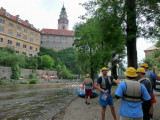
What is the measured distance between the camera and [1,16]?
5034 centimetres

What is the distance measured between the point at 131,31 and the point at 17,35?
59.0 metres

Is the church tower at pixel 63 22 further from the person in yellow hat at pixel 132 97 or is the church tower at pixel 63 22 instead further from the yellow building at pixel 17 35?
the person in yellow hat at pixel 132 97

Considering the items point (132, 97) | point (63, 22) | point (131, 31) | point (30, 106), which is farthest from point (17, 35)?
point (63, 22)

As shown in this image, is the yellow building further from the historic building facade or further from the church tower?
the church tower

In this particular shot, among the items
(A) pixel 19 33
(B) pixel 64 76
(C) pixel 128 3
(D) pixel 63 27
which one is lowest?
(B) pixel 64 76

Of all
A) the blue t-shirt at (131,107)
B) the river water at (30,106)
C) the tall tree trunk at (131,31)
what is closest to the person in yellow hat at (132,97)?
the blue t-shirt at (131,107)

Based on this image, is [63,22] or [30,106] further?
[63,22]

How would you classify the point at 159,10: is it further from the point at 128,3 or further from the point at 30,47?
the point at 30,47

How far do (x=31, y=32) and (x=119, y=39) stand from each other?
64023mm

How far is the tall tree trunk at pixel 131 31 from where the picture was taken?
8.05 metres

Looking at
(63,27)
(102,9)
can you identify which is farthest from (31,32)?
(102,9)

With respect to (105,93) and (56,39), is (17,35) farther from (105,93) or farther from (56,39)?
(105,93)

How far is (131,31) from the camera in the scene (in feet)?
27.7

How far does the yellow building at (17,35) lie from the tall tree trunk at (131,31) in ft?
173
